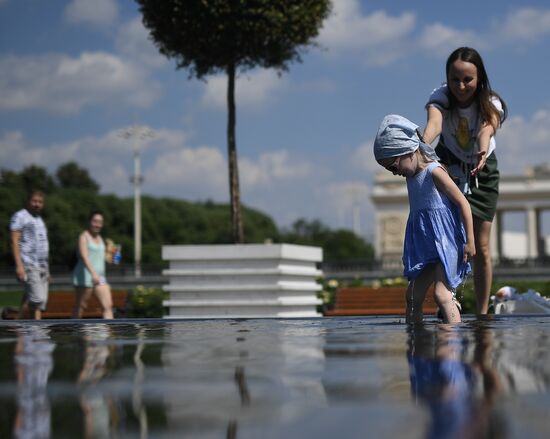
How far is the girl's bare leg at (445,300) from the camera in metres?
4.43

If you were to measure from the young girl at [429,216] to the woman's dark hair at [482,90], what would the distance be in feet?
2.24

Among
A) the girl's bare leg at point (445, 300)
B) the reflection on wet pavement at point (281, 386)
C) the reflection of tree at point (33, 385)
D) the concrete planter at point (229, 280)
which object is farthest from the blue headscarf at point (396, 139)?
the concrete planter at point (229, 280)

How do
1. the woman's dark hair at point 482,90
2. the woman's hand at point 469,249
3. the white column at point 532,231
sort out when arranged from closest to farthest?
the woman's hand at point 469,249, the woman's dark hair at point 482,90, the white column at point 532,231

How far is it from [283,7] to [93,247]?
13.7 ft

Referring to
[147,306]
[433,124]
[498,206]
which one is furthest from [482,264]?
[498,206]

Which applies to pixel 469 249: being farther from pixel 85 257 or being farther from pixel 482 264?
pixel 85 257

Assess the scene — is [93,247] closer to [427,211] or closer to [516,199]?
[427,211]

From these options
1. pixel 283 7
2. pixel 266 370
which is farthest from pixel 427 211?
pixel 283 7

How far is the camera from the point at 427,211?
14.9 feet

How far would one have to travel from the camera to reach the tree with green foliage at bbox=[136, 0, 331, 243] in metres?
12.3

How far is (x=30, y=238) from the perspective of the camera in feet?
30.8

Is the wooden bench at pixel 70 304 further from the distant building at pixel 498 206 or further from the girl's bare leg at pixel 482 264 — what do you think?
the distant building at pixel 498 206

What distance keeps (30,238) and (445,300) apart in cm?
575

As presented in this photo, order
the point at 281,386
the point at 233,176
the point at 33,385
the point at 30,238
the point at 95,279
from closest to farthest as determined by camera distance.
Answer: the point at 281,386
the point at 33,385
the point at 30,238
the point at 95,279
the point at 233,176
